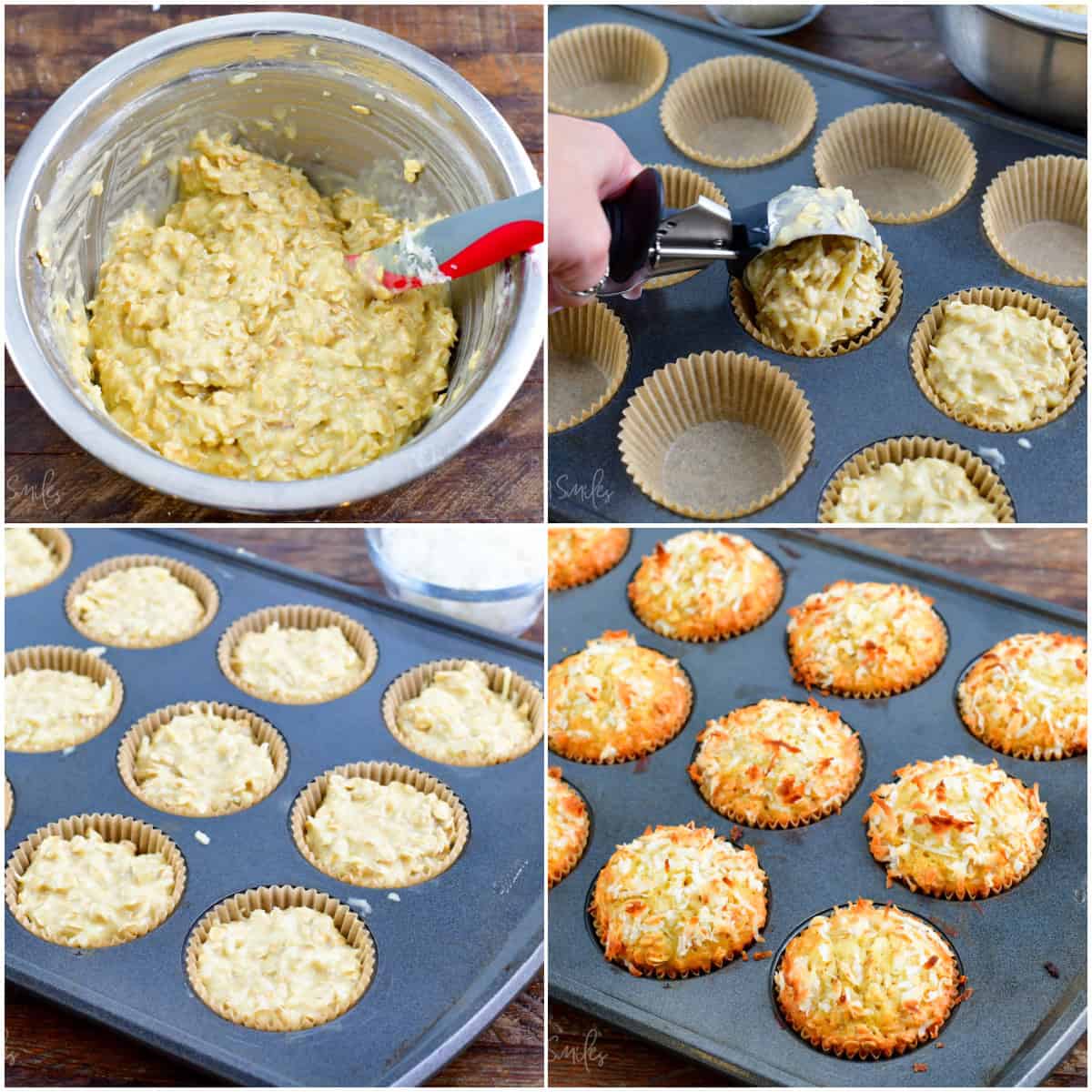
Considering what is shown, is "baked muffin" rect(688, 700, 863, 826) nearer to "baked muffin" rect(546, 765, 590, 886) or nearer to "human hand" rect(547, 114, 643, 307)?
"baked muffin" rect(546, 765, 590, 886)

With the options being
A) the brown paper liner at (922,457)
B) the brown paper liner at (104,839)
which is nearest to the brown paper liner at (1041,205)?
the brown paper liner at (922,457)

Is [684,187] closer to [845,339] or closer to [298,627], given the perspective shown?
[845,339]

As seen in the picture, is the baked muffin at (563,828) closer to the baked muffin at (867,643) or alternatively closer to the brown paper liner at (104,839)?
the baked muffin at (867,643)

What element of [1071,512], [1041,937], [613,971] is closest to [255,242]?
[613,971]

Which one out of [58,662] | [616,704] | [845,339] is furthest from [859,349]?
[58,662]

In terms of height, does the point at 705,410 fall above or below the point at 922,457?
above

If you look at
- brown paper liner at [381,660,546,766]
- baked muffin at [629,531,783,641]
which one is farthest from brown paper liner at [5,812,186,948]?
baked muffin at [629,531,783,641]

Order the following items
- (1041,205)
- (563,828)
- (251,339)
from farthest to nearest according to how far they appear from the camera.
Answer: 1. (1041,205)
2. (563,828)
3. (251,339)
